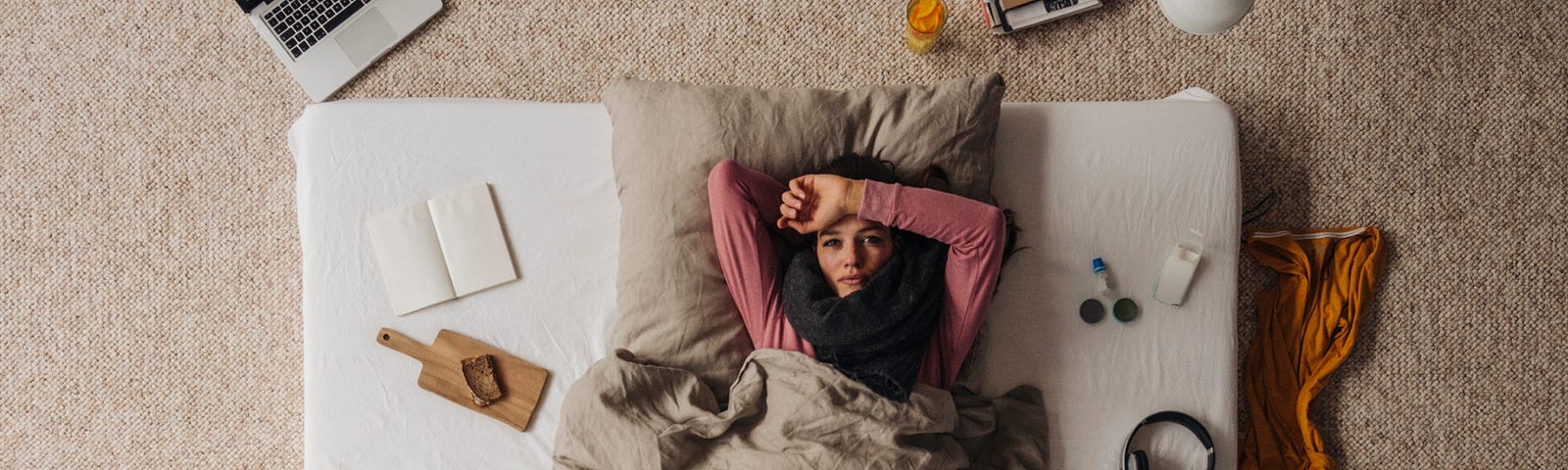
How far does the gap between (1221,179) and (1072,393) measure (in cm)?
41

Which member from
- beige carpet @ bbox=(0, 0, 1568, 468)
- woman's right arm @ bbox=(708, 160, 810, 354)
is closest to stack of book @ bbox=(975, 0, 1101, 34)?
beige carpet @ bbox=(0, 0, 1568, 468)

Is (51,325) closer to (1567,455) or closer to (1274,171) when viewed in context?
(1274,171)

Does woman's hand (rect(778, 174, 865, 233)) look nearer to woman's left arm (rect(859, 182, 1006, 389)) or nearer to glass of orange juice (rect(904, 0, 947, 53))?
woman's left arm (rect(859, 182, 1006, 389))

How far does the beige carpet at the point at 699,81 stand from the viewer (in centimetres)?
149

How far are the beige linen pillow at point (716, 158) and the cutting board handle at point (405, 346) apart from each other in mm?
299

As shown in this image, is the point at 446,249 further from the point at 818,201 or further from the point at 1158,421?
the point at 1158,421

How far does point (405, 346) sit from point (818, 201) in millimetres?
676

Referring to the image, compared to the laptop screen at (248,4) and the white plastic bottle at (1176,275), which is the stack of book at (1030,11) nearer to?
the white plastic bottle at (1176,275)

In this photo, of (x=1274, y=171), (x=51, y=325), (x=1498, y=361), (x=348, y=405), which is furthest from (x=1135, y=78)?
(x=51, y=325)

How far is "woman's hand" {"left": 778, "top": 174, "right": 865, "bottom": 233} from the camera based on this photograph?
1145 millimetres

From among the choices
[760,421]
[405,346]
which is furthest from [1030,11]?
[405,346]

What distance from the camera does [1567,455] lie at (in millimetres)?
1487

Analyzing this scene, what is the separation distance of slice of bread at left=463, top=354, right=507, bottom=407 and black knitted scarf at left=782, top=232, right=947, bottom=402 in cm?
46

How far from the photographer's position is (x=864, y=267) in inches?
46.1
